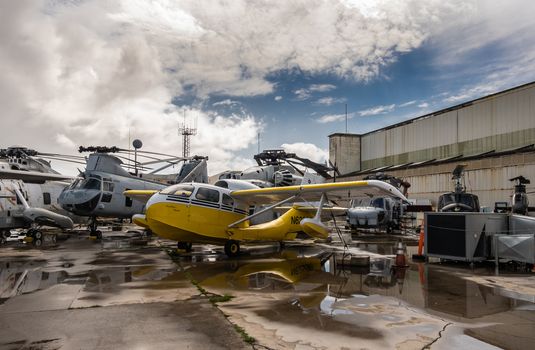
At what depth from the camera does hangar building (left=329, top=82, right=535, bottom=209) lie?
26.1 m

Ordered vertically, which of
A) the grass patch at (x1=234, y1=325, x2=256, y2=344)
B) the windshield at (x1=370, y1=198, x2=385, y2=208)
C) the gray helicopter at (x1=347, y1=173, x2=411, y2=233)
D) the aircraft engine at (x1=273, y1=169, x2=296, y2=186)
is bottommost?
the grass patch at (x1=234, y1=325, x2=256, y2=344)

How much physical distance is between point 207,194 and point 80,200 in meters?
8.76

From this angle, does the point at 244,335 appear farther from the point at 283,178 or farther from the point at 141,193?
the point at 283,178

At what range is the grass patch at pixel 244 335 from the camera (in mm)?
4660

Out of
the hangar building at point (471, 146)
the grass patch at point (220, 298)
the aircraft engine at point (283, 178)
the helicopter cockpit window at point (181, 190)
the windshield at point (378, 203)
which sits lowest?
the grass patch at point (220, 298)

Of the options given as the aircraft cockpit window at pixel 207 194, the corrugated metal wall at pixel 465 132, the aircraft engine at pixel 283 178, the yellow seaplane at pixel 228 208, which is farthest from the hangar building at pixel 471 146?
the aircraft cockpit window at pixel 207 194

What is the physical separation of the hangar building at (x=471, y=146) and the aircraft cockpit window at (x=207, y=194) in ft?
47.9

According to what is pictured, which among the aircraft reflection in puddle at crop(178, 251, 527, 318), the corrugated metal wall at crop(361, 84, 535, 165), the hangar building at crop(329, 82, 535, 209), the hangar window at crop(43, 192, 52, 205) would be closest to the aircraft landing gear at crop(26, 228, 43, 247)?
the hangar window at crop(43, 192, 52, 205)

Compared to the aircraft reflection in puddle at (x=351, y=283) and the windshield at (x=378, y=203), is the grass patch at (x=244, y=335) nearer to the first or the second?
the aircraft reflection in puddle at (x=351, y=283)

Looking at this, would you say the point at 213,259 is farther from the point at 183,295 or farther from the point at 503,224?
the point at 503,224

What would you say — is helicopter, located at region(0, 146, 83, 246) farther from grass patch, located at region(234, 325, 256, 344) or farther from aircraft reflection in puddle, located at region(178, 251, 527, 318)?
grass patch, located at region(234, 325, 256, 344)

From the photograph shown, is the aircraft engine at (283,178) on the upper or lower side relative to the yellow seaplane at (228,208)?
upper

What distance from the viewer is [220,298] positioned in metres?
6.81

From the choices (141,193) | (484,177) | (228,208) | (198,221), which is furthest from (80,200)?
(484,177)
